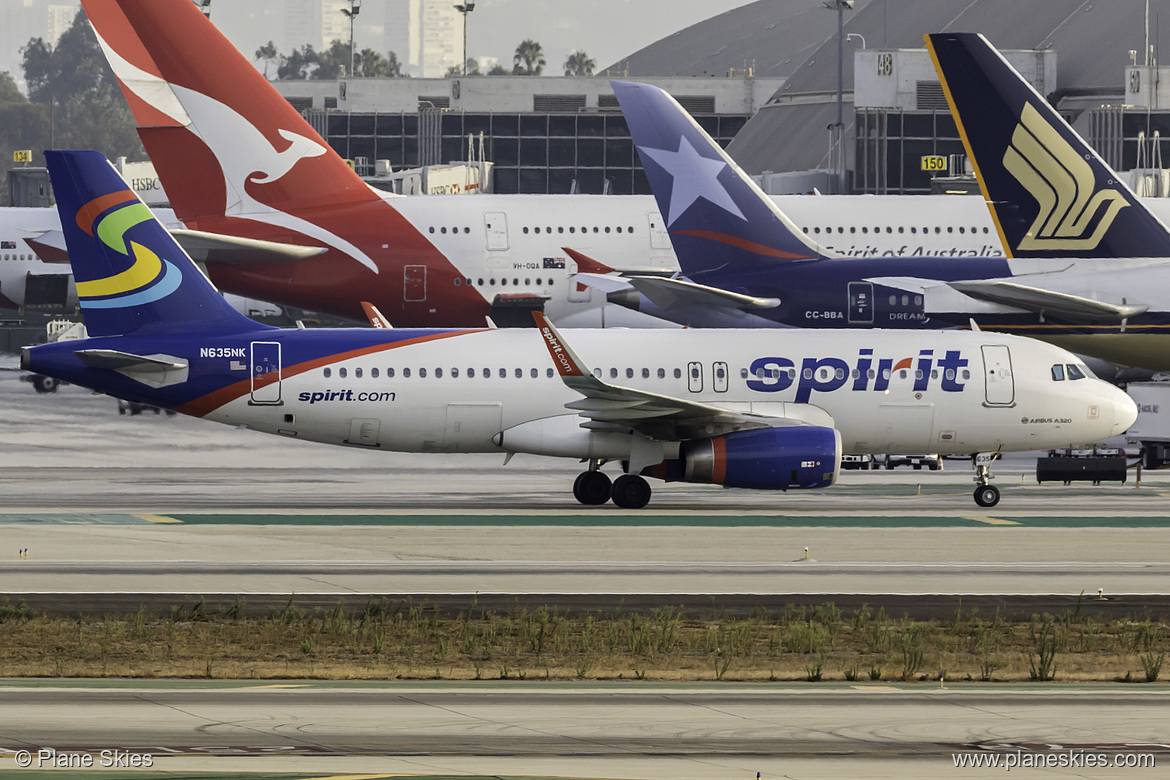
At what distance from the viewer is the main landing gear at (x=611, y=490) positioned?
37.7 meters

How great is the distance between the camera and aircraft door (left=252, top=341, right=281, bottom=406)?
3712 cm

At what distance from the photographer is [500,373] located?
37906 millimetres

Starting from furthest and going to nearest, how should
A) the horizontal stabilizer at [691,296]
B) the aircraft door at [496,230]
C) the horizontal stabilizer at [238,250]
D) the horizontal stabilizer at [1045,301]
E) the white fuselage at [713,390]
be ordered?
the aircraft door at [496,230]
the horizontal stabilizer at [238,250]
the horizontal stabilizer at [691,296]
the horizontal stabilizer at [1045,301]
the white fuselage at [713,390]

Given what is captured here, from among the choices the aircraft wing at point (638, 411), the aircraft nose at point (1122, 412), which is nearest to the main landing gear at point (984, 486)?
the aircraft nose at point (1122, 412)

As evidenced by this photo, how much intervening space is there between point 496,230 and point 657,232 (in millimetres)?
5658

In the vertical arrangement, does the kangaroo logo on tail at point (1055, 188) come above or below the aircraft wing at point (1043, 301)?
above

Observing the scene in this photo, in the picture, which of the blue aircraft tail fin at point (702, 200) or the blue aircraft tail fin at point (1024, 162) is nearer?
the blue aircraft tail fin at point (1024, 162)

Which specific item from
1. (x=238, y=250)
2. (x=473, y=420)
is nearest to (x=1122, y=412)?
(x=473, y=420)

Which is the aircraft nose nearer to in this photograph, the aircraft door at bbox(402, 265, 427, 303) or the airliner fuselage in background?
the airliner fuselage in background

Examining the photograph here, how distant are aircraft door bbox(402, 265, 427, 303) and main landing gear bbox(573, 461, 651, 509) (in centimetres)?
1731

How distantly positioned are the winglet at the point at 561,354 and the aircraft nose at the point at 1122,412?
12825 millimetres

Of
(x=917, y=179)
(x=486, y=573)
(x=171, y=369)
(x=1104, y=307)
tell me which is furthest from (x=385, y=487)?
(x=917, y=179)

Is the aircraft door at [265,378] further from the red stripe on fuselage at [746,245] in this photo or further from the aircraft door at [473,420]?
the red stripe on fuselage at [746,245]

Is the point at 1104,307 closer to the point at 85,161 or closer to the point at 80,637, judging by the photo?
the point at 85,161
